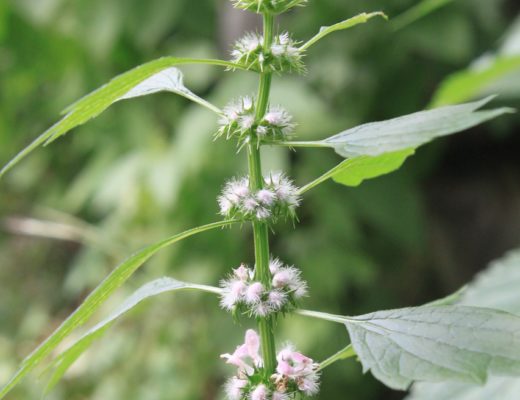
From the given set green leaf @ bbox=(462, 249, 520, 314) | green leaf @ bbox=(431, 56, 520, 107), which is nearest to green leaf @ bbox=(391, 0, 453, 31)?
green leaf @ bbox=(431, 56, 520, 107)

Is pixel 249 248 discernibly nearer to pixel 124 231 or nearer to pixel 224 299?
pixel 124 231

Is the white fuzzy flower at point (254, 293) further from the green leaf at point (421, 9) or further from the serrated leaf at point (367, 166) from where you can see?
the green leaf at point (421, 9)

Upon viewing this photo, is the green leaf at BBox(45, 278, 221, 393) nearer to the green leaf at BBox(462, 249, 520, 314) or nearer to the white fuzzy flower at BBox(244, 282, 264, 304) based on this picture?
the white fuzzy flower at BBox(244, 282, 264, 304)

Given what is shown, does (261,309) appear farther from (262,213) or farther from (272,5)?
(272,5)

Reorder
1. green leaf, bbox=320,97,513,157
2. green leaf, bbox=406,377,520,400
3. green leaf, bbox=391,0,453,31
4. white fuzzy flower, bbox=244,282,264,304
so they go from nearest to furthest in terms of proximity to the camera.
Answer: green leaf, bbox=320,97,513,157
white fuzzy flower, bbox=244,282,264,304
green leaf, bbox=406,377,520,400
green leaf, bbox=391,0,453,31

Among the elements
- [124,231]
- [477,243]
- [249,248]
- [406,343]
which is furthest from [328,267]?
[406,343]

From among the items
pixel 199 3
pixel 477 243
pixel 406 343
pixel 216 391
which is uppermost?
pixel 199 3

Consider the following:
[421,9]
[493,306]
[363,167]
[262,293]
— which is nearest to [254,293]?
[262,293]
